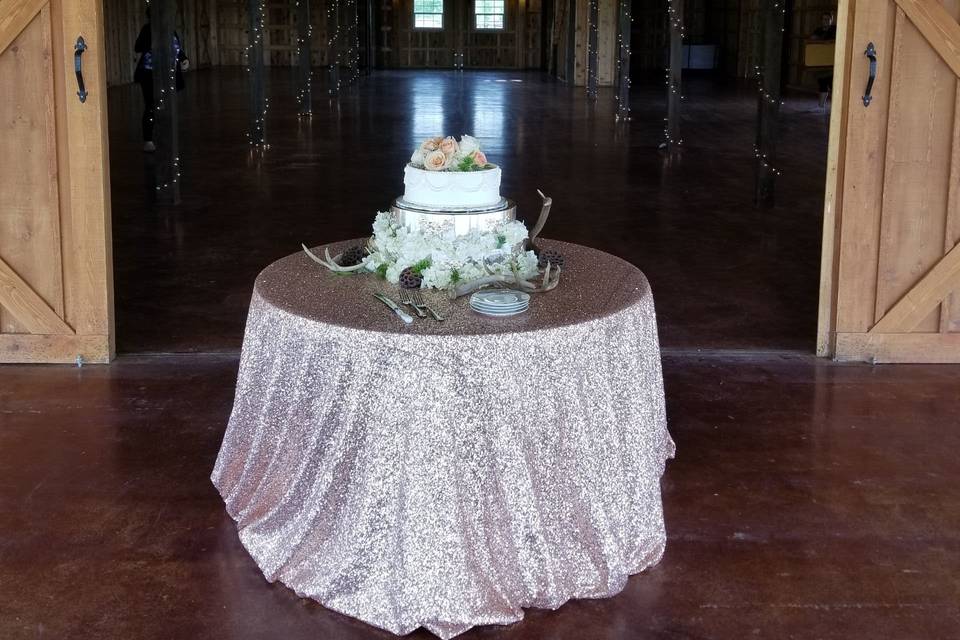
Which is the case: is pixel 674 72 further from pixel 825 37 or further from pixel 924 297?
pixel 825 37

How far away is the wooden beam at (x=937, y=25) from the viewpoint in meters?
5.36

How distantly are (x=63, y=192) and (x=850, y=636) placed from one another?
3.99 metres

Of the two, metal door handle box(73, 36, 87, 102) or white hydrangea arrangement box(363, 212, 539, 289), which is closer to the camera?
white hydrangea arrangement box(363, 212, 539, 289)

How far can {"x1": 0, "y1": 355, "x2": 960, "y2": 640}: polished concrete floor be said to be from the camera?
3.26 m

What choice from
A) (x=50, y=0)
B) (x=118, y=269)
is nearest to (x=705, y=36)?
(x=118, y=269)

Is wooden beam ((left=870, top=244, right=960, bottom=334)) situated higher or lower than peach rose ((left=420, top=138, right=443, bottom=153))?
lower

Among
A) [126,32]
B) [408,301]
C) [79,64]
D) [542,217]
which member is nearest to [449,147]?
[542,217]

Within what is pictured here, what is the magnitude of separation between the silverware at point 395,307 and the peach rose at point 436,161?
0.55 meters

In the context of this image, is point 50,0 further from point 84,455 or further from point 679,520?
point 679,520

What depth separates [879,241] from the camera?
562 centimetres

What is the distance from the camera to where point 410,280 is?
3650 mm

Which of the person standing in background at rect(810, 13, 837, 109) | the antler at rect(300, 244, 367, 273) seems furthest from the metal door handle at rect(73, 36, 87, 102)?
the person standing in background at rect(810, 13, 837, 109)

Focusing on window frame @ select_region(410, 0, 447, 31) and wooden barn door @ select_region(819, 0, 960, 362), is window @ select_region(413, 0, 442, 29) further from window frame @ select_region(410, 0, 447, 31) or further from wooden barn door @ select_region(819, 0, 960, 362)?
wooden barn door @ select_region(819, 0, 960, 362)

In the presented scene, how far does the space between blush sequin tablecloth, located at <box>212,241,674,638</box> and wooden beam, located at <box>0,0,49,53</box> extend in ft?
8.44
